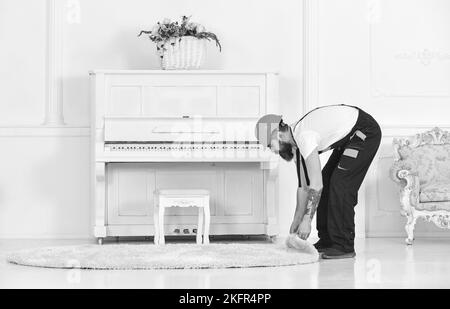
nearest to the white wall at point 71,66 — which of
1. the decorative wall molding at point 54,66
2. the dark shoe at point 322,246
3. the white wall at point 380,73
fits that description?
the decorative wall molding at point 54,66

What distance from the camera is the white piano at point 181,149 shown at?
6754mm

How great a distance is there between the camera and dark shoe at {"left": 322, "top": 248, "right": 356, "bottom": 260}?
209 inches

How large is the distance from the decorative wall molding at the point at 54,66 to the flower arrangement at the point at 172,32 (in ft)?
2.46

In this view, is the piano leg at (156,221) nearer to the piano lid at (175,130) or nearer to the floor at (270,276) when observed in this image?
the piano lid at (175,130)

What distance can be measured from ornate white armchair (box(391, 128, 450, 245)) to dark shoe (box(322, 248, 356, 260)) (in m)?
1.42

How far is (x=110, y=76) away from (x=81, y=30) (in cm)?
64

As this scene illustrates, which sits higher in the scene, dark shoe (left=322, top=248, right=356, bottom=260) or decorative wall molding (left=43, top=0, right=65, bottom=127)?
decorative wall molding (left=43, top=0, right=65, bottom=127)

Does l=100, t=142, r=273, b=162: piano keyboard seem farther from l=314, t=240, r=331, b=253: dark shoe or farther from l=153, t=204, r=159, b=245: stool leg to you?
l=314, t=240, r=331, b=253: dark shoe

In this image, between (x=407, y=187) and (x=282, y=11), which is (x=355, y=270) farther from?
(x=282, y=11)

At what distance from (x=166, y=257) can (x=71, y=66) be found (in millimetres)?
2773

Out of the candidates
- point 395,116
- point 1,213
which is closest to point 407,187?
point 395,116

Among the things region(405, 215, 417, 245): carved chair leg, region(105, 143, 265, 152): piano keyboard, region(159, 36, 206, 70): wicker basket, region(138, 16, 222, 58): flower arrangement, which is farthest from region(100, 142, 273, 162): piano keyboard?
region(405, 215, 417, 245): carved chair leg

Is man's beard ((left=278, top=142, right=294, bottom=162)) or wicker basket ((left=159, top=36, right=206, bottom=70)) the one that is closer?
man's beard ((left=278, top=142, right=294, bottom=162))

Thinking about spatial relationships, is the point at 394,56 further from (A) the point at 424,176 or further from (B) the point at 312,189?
(B) the point at 312,189
